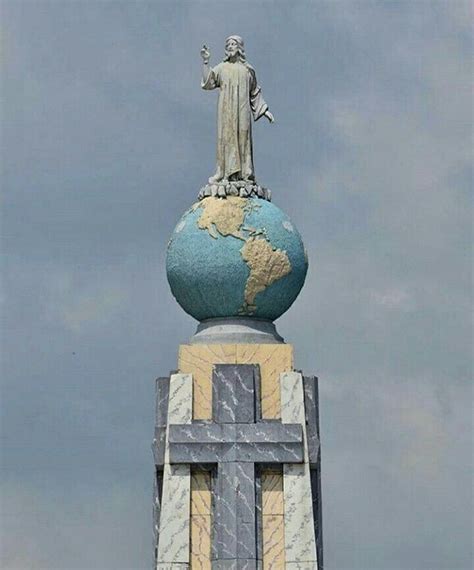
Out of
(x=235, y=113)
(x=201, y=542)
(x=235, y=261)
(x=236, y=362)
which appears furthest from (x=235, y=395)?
(x=235, y=113)

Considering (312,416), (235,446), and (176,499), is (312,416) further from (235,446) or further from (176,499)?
(176,499)

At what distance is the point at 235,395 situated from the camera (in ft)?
88.1

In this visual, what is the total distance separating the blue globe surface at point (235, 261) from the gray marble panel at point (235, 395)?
1.21 m

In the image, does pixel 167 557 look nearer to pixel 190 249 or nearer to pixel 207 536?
pixel 207 536

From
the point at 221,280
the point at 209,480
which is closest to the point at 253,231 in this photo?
the point at 221,280

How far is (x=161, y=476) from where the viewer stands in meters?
27.2

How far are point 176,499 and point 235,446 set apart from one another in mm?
1406

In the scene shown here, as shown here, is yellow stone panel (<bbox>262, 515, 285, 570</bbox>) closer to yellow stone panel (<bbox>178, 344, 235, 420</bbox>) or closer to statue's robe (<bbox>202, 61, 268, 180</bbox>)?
yellow stone panel (<bbox>178, 344, 235, 420</bbox>)

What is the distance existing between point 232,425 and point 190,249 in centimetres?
331

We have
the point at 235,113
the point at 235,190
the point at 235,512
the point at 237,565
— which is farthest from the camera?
the point at 235,113

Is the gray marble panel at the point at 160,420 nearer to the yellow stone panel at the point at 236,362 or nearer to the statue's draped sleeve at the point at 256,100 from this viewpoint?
the yellow stone panel at the point at 236,362

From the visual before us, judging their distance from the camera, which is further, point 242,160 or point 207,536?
point 242,160

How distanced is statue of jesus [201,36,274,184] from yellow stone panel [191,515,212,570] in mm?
6401

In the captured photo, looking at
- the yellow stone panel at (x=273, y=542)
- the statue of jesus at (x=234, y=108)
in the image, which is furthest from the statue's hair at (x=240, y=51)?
the yellow stone panel at (x=273, y=542)
